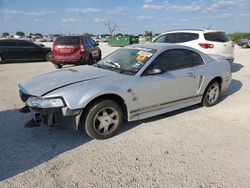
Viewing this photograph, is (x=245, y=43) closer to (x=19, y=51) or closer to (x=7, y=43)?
(x=19, y=51)

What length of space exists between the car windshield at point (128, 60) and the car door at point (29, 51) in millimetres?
12012

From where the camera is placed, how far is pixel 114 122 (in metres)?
4.68

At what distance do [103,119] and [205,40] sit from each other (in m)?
7.43

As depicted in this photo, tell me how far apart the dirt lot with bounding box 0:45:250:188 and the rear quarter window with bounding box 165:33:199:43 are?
18.8 feet

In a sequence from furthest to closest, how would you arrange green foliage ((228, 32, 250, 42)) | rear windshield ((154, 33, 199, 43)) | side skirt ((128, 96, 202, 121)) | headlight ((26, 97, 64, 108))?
green foliage ((228, 32, 250, 42))
rear windshield ((154, 33, 199, 43))
side skirt ((128, 96, 202, 121))
headlight ((26, 97, 64, 108))

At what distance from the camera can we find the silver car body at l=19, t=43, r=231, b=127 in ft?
14.0

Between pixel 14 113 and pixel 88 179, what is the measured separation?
3.14 meters

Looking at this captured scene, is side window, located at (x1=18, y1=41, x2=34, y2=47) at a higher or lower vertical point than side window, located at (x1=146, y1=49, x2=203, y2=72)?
lower

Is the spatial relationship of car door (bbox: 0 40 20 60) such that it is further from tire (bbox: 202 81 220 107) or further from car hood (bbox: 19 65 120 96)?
tire (bbox: 202 81 220 107)

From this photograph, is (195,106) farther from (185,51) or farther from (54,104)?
(54,104)

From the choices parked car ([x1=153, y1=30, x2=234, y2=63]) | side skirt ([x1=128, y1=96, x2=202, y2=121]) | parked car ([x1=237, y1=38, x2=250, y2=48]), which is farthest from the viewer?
parked car ([x1=237, y1=38, x2=250, y2=48])

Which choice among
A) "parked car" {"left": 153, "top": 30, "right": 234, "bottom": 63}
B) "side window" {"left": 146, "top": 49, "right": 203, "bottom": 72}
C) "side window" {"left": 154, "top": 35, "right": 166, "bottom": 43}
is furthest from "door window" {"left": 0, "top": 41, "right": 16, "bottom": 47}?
"side window" {"left": 146, "top": 49, "right": 203, "bottom": 72}

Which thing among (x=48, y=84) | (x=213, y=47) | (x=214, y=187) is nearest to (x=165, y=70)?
(x=48, y=84)

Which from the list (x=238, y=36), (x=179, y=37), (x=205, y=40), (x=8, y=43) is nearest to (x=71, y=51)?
(x=179, y=37)
